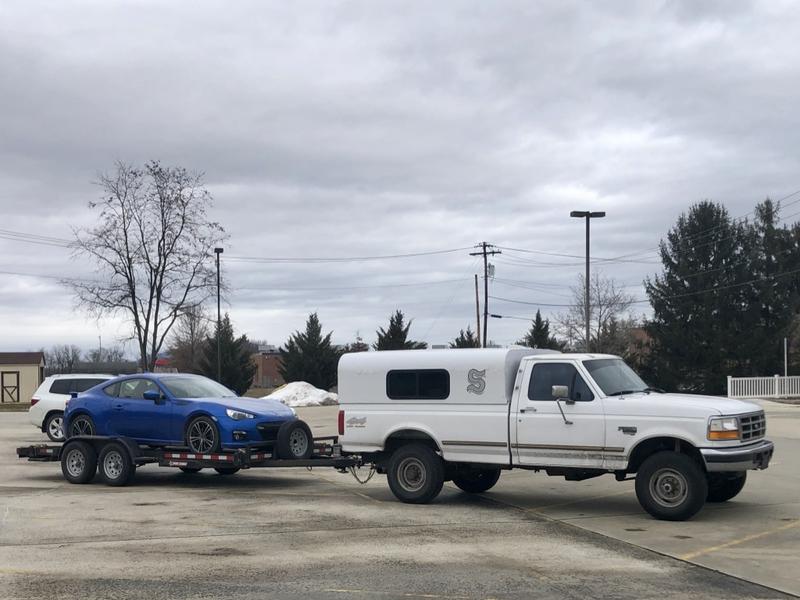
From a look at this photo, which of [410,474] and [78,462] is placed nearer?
[410,474]

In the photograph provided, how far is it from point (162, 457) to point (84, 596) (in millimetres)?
7195

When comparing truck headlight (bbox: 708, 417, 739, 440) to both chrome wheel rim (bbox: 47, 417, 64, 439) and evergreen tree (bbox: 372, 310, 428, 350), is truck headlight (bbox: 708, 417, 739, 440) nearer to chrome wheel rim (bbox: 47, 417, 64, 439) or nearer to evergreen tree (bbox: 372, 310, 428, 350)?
chrome wheel rim (bbox: 47, 417, 64, 439)

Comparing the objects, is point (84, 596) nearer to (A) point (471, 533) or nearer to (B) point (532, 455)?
(A) point (471, 533)

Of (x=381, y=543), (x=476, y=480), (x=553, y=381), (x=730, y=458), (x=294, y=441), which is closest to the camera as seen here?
(x=381, y=543)

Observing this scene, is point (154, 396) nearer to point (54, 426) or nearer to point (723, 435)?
point (723, 435)

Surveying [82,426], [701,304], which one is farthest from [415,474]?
[701,304]

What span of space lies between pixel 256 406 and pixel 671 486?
22.0ft

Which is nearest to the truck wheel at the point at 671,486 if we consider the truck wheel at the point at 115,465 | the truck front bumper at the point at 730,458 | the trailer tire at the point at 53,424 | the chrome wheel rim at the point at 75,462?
the truck front bumper at the point at 730,458

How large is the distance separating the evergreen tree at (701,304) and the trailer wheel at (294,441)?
46.2m

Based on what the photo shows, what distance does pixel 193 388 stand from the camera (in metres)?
15.6

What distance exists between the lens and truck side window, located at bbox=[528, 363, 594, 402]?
12086mm

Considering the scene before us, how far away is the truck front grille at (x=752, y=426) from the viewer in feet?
37.0

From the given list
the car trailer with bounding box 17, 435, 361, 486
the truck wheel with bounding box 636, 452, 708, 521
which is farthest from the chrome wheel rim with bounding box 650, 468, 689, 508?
the car trailer with bounding box 17, 435, 361, 486

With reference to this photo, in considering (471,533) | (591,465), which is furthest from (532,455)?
(471,533)
